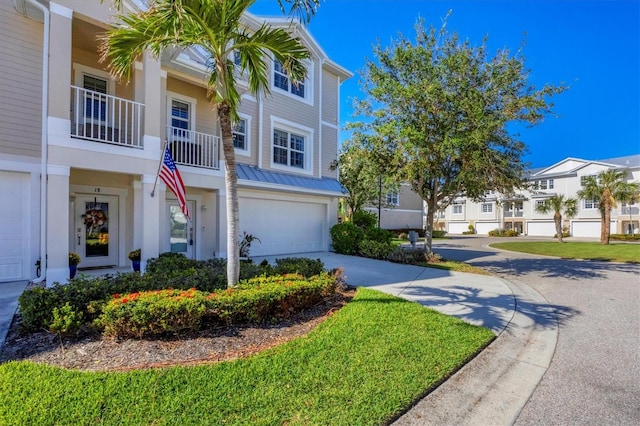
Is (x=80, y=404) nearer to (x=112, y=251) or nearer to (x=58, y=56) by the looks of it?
(x=58, y=56)

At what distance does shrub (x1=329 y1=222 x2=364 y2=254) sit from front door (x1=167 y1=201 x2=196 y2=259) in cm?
682

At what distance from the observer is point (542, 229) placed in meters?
45.3

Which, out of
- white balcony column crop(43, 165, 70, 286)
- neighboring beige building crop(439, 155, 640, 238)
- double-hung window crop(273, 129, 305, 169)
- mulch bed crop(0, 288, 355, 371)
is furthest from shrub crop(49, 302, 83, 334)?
neighboring beige building crop(439, 155, 640, 238)

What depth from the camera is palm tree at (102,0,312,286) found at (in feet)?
17.1

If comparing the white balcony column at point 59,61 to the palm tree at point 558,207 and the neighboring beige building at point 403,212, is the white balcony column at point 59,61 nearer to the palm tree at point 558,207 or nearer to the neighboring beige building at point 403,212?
the neighboring beige building at point 403,212

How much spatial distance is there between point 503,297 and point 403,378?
5333 millimetres

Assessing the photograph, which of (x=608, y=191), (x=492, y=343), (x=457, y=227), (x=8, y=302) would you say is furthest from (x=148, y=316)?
(x=457, y=227)

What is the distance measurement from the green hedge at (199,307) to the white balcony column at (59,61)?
5072 mm

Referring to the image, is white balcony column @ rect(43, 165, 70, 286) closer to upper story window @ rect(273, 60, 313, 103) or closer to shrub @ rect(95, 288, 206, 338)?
shrub @ rect(95, 288, 206, 338)

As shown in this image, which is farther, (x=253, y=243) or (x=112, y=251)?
(x=253, y=243)

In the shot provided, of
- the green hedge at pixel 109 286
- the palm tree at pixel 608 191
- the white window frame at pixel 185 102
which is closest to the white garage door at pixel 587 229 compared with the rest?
the palm tree at pixel 608 191

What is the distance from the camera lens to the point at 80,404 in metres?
3.16

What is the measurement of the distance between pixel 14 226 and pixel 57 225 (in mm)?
2045

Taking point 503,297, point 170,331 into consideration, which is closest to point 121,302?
point 170,331
